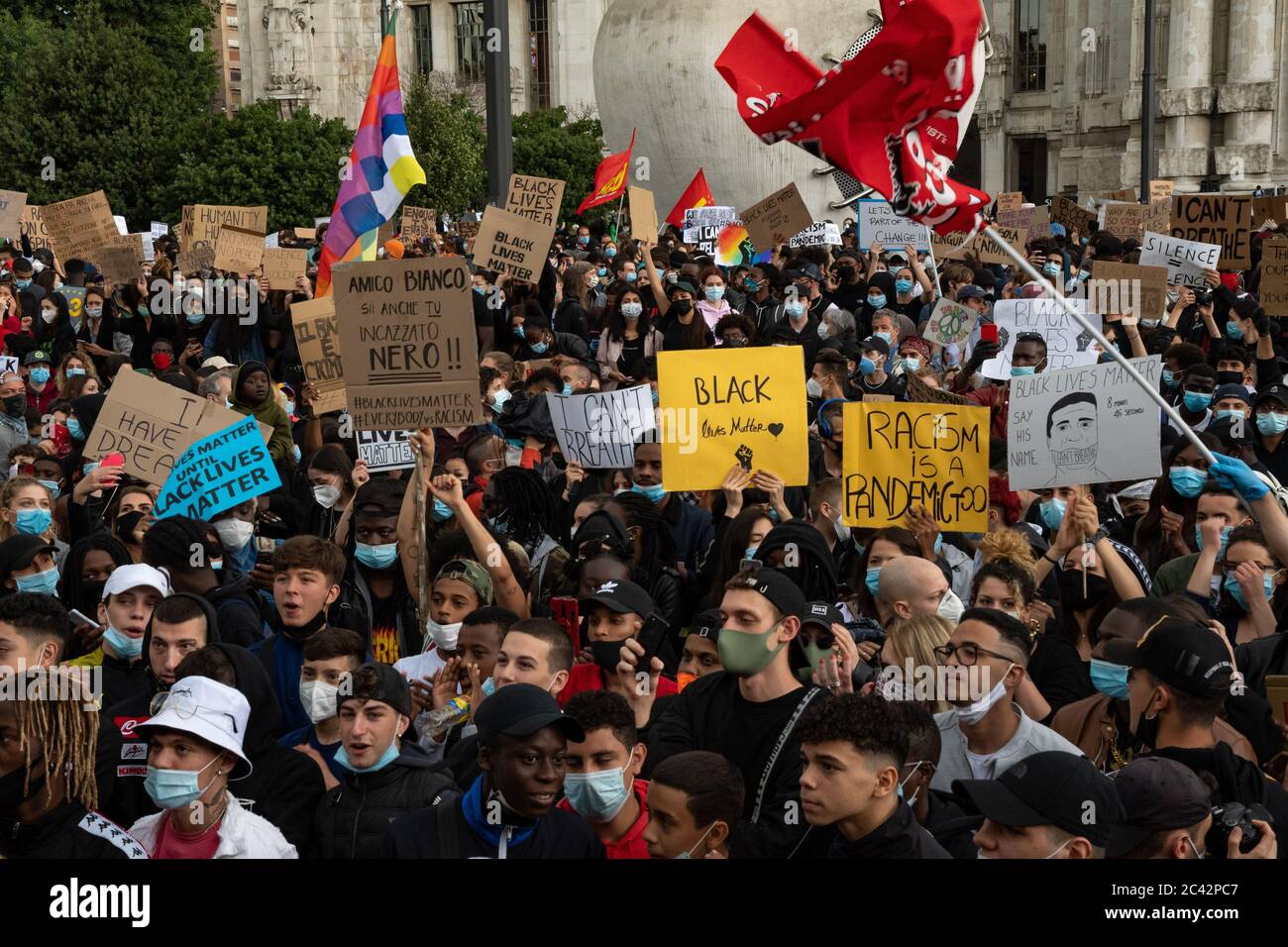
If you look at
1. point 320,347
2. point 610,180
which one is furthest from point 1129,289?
point 610,180

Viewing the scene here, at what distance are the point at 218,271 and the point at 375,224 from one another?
5.73 m

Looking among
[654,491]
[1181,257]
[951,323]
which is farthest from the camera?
[1181,257]

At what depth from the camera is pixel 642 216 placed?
17.8m

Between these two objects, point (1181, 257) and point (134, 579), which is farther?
point (1181, 257)

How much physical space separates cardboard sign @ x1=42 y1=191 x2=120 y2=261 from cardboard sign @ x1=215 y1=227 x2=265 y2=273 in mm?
1992

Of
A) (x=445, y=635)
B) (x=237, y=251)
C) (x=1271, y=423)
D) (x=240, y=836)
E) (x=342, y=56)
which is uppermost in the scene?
(x=342, y=56)

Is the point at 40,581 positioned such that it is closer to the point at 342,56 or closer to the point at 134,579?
the point at 134,579

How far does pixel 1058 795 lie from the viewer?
4.17 metres

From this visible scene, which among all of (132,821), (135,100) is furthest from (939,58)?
(135,100)

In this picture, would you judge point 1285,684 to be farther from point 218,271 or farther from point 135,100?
point 135,100

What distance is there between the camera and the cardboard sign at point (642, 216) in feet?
57.7

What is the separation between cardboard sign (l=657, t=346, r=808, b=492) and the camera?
26.9 feet

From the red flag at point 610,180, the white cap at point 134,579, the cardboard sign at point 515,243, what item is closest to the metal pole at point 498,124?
the cardboard sign at point 515,243

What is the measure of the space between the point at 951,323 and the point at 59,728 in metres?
9.26
